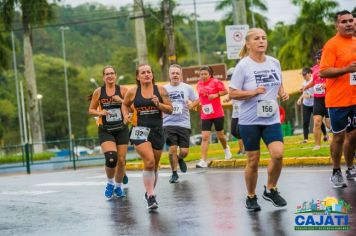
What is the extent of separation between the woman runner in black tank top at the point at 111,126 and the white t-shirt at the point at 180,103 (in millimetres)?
1883

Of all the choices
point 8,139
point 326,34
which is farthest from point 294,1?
point 8,139

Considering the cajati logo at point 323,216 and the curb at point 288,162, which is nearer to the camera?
the cajati logo at point 323,216

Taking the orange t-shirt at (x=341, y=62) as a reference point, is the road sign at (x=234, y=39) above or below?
above

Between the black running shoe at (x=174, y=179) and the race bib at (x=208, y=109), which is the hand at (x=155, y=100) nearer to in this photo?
the black running shoe at (x=174, y=179)

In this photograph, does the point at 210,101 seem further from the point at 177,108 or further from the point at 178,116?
the point at 177,108

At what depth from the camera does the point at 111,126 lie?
36.2ft

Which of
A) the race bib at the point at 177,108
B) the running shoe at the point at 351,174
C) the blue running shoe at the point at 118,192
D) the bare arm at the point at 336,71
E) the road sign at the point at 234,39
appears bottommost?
the blue running shoe at the point at 118,192

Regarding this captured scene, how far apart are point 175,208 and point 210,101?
5.85m

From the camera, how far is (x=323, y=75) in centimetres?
935

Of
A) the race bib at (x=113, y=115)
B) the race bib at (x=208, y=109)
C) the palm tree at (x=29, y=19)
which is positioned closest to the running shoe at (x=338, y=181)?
the race bib at (x=113, y=115)

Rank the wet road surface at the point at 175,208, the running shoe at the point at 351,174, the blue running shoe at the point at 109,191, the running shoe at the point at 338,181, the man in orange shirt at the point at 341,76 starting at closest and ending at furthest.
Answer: the wet road surface at the point at 175,208, the man in orange shirt at the point at 341,76, the running shoe at the point at 338,181, the running shoe at the point at 351,174, the blue running shoe at the point at 109,191

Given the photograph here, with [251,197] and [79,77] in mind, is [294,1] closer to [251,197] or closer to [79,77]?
[79,77]

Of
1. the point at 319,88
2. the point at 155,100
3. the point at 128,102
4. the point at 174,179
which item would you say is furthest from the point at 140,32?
the point at 155,100

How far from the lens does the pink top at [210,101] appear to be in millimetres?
14953
